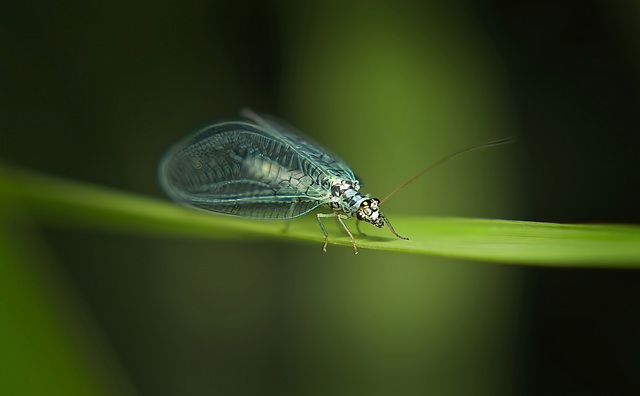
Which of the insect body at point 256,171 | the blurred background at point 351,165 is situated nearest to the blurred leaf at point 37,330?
the blurred background at point 351,165

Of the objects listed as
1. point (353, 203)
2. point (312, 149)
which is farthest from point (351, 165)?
point (353, 203)

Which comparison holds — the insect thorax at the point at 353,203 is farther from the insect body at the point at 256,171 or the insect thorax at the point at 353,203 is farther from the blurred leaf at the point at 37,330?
the blurred leaf at the point at 37,330

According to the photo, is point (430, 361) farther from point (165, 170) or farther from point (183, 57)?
point (183, 57)

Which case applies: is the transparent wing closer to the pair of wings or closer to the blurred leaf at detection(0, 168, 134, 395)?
the pair of wings

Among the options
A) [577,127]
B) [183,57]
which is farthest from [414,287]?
[183,57]

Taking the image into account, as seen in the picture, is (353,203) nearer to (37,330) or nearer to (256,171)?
(256,171)

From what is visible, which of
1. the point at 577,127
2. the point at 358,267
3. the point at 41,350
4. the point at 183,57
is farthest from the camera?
the point at 183,57

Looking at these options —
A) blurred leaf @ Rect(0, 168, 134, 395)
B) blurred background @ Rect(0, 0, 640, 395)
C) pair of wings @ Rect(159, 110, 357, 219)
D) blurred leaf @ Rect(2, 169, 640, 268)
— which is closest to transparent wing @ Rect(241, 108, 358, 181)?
pair of wings @ Rect(159, 110, 357, 219)
